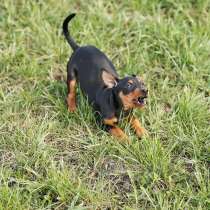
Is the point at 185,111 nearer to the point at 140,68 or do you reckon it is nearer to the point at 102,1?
the point at 140,68

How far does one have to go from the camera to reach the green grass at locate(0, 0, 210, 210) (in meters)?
4.33

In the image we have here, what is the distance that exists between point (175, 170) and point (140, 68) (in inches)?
56.2

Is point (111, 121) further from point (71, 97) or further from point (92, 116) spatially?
point (71, 97)

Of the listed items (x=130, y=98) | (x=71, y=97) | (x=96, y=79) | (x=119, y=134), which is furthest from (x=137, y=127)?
(x=71, y=97)

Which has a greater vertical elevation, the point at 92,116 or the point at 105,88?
the point at 105,88

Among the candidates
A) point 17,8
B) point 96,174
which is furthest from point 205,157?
point 17,8

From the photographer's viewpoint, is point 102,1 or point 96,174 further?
point 102,1

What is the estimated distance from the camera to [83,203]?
4250mm

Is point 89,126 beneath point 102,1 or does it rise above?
beneath

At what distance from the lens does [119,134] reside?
4.73m

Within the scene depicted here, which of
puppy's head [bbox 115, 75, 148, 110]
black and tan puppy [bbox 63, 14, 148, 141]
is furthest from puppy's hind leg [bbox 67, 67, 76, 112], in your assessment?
puppy's head [bbox 115, 75, 148, 110]

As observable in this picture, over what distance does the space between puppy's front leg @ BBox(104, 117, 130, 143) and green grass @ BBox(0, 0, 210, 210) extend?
64mm

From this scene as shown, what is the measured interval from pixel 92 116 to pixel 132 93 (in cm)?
66

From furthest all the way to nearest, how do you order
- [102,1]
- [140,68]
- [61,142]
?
[102,1]
[140,68]
[61,142]
